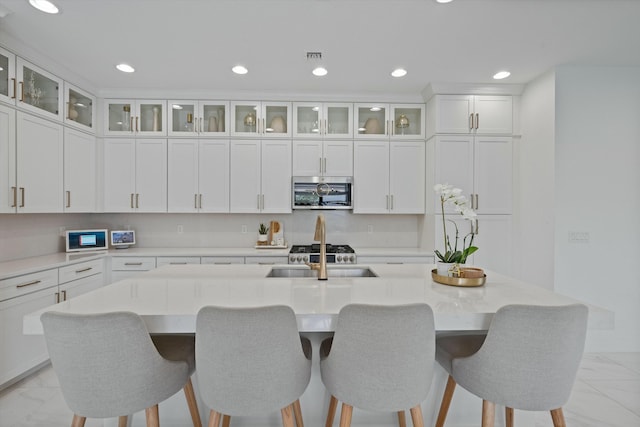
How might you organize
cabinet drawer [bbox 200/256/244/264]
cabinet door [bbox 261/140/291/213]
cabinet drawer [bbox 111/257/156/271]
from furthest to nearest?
cabinet door [bbox 261/140/291/213] < cabinet drawer [bbox 200/256/244/264] < cabinet drawer [bbox 111/257/156/271]

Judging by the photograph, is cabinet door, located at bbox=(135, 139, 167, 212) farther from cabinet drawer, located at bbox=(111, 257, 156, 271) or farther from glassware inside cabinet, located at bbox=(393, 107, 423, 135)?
glassware inside cabinet, located at bbox=(393, 107, 423, 135)

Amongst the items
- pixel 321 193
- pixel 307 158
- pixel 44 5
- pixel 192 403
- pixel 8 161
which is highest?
pixel 44 5

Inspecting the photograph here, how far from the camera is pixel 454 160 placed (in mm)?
3656

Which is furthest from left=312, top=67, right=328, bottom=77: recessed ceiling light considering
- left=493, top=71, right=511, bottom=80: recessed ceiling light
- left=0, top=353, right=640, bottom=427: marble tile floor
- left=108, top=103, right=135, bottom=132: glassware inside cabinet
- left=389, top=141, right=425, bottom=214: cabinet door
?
left=0, top=353, right=640, bottom=427: marble tile floor

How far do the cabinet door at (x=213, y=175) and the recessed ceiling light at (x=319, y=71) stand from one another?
1.32 m

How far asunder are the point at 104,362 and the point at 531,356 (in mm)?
1554

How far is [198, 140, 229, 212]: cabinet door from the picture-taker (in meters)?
3.83

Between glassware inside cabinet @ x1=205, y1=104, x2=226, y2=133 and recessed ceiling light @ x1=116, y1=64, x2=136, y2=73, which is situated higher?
recessed ceiling light @ x1=116, y1=64, x2=136, y2=73

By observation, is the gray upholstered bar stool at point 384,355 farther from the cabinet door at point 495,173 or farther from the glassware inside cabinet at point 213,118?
the glassware inside cabinet at point 213,118

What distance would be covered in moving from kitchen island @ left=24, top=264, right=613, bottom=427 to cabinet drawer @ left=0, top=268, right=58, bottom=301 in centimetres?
118

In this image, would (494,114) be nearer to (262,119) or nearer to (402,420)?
(262,119)

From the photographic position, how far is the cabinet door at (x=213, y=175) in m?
3.83

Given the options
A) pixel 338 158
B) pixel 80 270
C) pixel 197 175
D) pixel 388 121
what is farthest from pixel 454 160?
pixel 80 270

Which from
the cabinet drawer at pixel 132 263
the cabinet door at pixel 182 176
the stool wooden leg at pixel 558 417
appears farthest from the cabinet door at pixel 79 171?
the stool wooden leg at pixel 558 417
